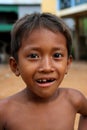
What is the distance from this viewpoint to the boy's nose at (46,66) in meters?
1.76

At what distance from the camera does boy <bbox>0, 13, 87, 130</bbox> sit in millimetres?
1793

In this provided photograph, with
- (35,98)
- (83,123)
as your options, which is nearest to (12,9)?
(83,123)

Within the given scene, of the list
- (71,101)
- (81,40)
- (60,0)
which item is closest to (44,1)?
(60,0)

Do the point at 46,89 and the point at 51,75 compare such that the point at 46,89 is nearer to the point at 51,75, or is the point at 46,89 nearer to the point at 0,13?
the point at 51,75

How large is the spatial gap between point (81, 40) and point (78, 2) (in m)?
4.65

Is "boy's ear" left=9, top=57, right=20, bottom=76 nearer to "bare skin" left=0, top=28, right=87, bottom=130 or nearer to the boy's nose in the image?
"bare skin" left=0, top=28, right=87, bottom=130

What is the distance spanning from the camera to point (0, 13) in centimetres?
2486

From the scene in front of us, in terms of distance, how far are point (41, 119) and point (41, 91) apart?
6.0 inches

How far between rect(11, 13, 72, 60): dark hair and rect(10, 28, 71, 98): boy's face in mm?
21

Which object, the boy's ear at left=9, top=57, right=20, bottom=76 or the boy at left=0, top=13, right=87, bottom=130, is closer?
the boy at left=0, top=13, right=87, bottom=130

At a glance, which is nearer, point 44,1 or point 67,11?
point 67,11

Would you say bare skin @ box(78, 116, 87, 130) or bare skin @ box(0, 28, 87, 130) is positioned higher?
bare skin @ box(0, 28, 87, 130)

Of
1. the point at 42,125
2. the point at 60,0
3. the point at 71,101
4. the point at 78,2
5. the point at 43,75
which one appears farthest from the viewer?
the point at 60,0

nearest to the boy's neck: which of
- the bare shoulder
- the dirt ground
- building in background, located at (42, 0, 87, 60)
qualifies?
the bare shoulder
